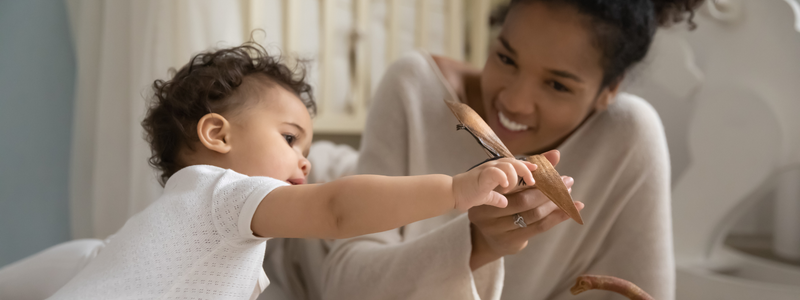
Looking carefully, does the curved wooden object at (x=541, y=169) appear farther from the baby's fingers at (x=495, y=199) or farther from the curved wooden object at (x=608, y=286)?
the curved wooden object at (x=608, y=286)

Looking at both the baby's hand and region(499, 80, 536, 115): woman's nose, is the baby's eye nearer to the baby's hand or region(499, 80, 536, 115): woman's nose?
the baby's hand

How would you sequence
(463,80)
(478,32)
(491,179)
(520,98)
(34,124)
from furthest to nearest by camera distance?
(478,32), (34,124), (463,80), (520,98), (491,179)

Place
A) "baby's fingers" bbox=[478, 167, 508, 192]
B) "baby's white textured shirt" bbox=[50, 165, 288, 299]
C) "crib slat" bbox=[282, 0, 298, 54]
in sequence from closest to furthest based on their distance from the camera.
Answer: "baby's fingers" bbox=[478, 167, 508, 192], "baby's white textured shirt" bbox=[50, 165, 288, 299], "crib slat" bbox=[282, 0, 298, 54]

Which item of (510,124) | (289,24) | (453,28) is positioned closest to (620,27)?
(510,124)

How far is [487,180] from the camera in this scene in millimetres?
387

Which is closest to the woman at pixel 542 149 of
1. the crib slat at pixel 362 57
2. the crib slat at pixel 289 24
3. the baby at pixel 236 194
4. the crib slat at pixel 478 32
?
the baby at pixel 236 194

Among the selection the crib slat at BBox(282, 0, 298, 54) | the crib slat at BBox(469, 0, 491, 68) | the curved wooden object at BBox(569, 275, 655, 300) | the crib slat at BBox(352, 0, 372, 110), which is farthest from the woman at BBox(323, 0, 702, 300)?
the crib slat at BBox(469, 0, 491, 68)

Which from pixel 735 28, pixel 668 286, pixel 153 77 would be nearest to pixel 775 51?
pixel 735 28

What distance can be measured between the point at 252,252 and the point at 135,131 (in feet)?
2.49

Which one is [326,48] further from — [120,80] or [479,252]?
[479,252]

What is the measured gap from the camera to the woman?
2.35 feet

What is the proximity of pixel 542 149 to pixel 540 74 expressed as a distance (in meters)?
0.22

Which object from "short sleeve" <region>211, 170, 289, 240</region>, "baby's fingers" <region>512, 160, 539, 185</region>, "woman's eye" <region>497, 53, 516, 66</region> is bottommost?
"short sleeve" <region>211, 170, 289, 240</region>

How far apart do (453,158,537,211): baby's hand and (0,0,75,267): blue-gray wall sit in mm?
1246
